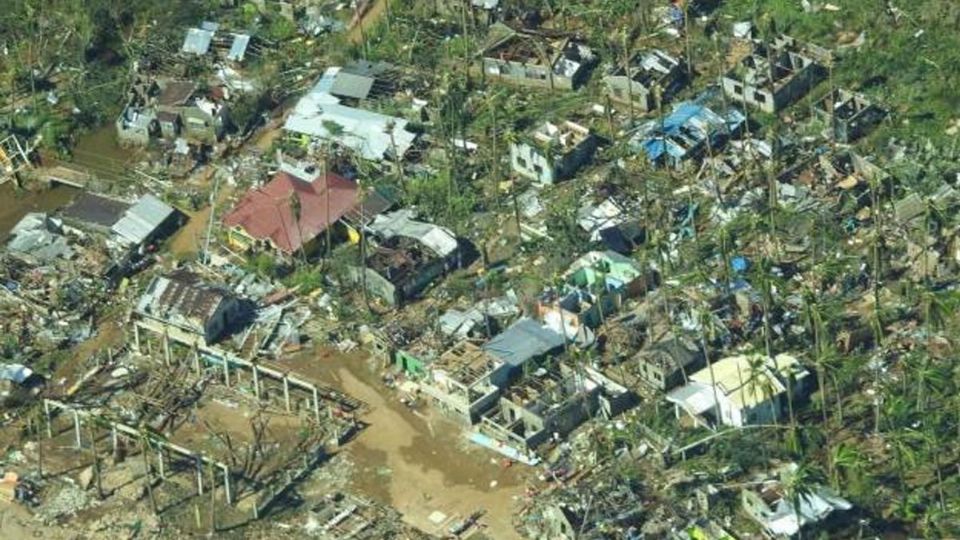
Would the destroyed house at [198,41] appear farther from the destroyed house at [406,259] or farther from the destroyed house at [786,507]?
the destroyed house at [786,507]

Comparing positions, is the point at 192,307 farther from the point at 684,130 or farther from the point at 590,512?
the point at 684,130

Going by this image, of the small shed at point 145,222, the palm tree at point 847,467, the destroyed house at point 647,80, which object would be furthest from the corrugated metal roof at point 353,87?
the palm tree at point 847,467

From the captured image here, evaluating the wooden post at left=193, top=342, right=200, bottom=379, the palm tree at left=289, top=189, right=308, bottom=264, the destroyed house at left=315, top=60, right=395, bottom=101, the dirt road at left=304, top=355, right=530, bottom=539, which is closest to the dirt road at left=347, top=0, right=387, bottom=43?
the destroyed house at left=315, top=60, right=395, bottom=101

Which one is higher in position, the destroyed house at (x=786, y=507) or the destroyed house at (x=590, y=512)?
the destroyed house at (x=786, y=507)

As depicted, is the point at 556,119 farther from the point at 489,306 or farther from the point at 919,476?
the point at 919,476

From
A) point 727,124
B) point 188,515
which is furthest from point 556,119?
point 188,515

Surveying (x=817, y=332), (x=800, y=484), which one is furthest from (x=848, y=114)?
(x=800, y=484)
